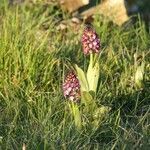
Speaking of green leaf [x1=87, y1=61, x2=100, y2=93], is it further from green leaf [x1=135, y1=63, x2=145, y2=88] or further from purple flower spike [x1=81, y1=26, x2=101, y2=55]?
green leaf [x1=135, y1=63, x2=145, y2=88]

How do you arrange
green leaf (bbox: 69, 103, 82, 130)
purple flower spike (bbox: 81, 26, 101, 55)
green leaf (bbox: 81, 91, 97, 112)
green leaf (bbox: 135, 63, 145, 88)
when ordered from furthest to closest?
green leaf (bbox: 135, 63, 145, 88) < green leaf (bbox: 81, 91, 97, 112) < purple flower spike (bbox: 81, 26, 101, 55) < green leaf (bbox: 69, 103, 82, 130)

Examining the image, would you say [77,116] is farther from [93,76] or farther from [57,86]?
[57,86]

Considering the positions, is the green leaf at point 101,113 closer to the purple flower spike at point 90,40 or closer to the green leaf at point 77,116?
the green leaf at point 77,116

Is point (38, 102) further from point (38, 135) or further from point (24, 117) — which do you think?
point (38, 135)

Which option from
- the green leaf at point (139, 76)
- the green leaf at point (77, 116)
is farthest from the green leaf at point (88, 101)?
the green leaf at point (139, 76)

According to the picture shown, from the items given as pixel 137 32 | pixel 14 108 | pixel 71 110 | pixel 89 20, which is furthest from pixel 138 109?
pixel 89 20

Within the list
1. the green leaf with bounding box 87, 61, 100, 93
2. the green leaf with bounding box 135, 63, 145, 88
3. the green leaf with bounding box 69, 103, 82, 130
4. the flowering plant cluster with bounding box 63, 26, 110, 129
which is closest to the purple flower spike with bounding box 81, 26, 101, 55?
the flowering plant cluster with bounding box 63, 26, 110, 129

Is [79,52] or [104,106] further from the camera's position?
[79,52]

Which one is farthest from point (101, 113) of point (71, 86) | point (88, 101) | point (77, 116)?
point (71, 86)
